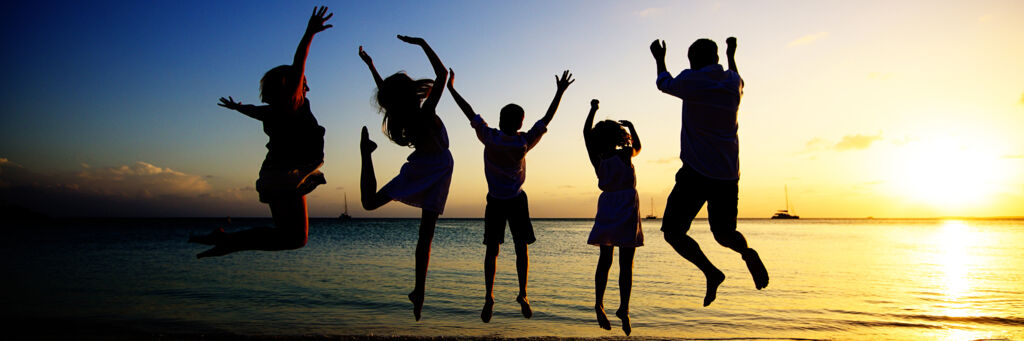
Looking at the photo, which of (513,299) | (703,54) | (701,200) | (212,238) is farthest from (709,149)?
(513,299)

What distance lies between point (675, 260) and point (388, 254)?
53.4 ft

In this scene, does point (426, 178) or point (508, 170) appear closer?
point (426, 178)

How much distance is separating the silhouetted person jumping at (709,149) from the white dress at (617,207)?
68 cm

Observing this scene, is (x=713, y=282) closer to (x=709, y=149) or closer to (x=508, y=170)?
(x=709, y=149)

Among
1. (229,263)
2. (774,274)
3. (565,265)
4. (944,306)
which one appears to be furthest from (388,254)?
(944,306)

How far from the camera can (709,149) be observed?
16.2 feet

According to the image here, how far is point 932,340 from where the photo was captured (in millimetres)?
11164

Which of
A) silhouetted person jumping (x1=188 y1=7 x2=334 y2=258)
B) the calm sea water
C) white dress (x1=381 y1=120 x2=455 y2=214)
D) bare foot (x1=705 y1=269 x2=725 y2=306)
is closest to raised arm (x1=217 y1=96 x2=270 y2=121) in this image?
silhouetted person jumping (x1=188 y1=7 x2=334 y2=258)

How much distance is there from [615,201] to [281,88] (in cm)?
349

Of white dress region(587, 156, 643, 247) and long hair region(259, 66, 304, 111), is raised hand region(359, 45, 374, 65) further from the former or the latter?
white dress region(587, 156, 643, 247)

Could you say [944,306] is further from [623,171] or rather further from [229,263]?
[229,263]

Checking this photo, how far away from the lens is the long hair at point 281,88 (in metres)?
4.84

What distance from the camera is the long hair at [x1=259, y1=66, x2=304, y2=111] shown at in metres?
4.84

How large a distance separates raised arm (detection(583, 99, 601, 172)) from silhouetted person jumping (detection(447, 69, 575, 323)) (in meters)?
0.36
